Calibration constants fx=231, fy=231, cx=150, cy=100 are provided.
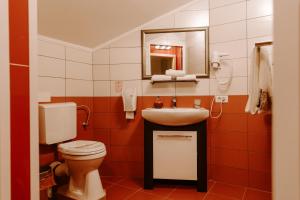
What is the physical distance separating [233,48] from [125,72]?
3.83ft

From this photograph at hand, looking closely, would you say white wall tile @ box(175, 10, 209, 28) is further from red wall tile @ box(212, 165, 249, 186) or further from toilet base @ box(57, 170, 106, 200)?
toilet base @ box(57, 170, 106, 200)

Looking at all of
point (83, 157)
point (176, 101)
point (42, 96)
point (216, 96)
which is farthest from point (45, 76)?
point (216, 96)

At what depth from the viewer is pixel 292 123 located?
36 centimetres

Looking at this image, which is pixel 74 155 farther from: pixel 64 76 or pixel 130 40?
pixel 130 40

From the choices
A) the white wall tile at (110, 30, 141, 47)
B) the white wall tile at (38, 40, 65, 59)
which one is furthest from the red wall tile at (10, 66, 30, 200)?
the white wall tile at (110, 30, 141, 47)

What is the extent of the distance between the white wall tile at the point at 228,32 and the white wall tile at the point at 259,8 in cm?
11

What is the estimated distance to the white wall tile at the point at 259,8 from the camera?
211cm

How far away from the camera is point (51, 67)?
2.22m

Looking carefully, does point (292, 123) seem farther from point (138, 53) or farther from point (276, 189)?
point (138, 53)

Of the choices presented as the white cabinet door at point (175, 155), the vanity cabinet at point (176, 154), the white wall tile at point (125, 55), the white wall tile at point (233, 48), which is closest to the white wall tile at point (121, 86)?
the white wall tile at point (125, 55)

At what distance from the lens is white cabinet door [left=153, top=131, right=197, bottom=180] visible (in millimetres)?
2154

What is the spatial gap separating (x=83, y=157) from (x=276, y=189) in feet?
5.48

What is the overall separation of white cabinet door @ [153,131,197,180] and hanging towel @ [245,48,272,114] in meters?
0.65

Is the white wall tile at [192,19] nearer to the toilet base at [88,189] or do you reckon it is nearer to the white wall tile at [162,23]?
the white wall tile at [162,23]
